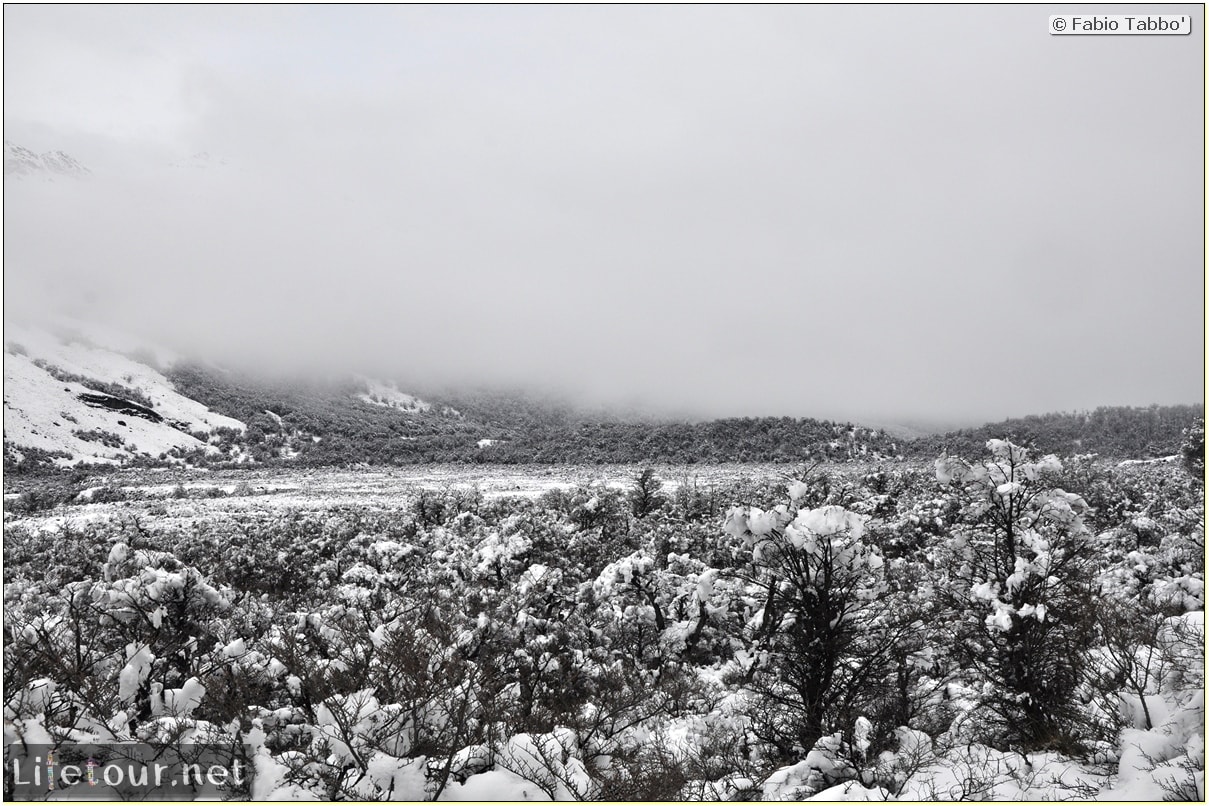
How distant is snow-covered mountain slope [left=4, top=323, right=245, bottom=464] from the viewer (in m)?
65.0

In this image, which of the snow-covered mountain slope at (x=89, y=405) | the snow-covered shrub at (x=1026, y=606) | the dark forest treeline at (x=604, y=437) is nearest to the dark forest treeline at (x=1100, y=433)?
the dark forest treeline at (x=604, y=437)

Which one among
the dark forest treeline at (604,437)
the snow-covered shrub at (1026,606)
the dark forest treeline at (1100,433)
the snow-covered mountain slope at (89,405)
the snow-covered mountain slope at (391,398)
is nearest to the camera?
the snow-covered shrub at (1026,606)

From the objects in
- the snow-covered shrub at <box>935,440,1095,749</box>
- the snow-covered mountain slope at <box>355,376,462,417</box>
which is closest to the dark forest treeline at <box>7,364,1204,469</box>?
the snow-covered mountain slope at <box>355,376,462,417</box>

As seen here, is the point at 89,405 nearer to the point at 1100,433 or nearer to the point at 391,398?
the point at 391,398

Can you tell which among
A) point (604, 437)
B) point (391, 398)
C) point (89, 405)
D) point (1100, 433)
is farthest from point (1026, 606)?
point (391, 398)

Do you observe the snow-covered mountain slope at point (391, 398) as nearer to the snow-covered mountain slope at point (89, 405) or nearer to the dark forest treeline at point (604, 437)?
the dark forest treeline at point (604, 437)

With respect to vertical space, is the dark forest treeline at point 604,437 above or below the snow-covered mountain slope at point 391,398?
below

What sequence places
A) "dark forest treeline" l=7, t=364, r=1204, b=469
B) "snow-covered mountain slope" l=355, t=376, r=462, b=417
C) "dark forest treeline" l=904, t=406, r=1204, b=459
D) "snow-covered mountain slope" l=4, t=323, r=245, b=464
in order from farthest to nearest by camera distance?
1. "snow-covered mountain slope" l=355, t=376, r=462, b=417
2. "snow-covered mountain slope" l=4, t=323, r=245, b=464
3. "dark forest treeline" l=7, t=364, r=1204, b=469
4. "dark forest treeline" l=904, t=406, r=1204, b=459

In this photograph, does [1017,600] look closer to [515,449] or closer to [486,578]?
[486,578]

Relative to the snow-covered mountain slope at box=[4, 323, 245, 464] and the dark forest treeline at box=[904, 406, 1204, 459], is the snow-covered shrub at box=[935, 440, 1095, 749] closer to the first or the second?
the dark forest treeline at box=[904, 406, 1204, 459]

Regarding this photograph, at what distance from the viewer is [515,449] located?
83000 mm

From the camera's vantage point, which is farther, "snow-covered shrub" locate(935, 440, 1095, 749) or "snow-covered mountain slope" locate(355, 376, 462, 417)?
"snow-covered mountain slope" locate(355, 376, 462, 417)

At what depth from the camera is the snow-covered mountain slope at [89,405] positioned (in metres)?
65.0

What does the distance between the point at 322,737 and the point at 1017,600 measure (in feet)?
39.2
